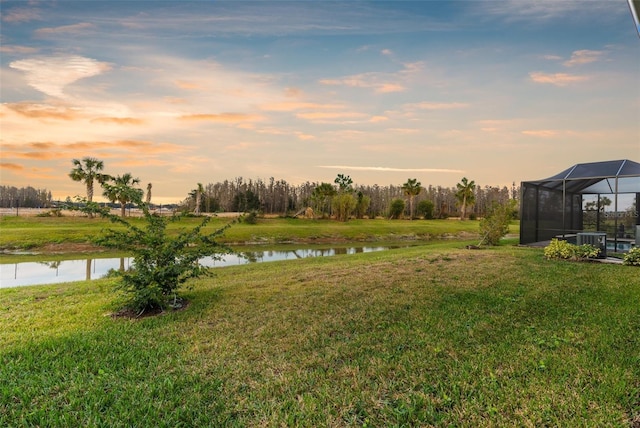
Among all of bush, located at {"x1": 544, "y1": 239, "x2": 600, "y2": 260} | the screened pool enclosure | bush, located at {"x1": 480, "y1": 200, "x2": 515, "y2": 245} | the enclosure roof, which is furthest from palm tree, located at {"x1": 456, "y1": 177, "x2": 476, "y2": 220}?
bush, located at {"x1": 544, "y1": 239, "x2": 600, "y2": 260}

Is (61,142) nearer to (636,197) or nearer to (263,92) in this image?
(263,92)

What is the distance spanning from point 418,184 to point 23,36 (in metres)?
47.9

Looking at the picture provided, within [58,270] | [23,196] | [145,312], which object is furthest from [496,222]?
[23,196]

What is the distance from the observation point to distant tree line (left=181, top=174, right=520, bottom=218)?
4818 centimetres

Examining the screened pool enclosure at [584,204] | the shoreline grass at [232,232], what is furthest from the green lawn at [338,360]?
the shoreline grass at [232,232]

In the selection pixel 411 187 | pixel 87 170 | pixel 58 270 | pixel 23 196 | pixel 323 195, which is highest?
pixel 87 170

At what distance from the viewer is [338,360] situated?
3.69 meters

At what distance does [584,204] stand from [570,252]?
6.60 metres

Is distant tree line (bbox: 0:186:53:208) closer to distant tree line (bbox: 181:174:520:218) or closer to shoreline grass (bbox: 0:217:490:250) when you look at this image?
distant tree line (bbox: 181:174:520:218)

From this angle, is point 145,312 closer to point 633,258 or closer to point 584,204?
point 633,258

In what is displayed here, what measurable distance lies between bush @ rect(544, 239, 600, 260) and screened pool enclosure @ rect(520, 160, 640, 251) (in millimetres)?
2463

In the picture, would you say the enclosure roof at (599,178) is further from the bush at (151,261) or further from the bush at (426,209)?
the bush at (426,209)

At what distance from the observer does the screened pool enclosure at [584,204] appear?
41.5 feet

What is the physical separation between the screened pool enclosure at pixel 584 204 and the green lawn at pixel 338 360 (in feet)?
27.1
